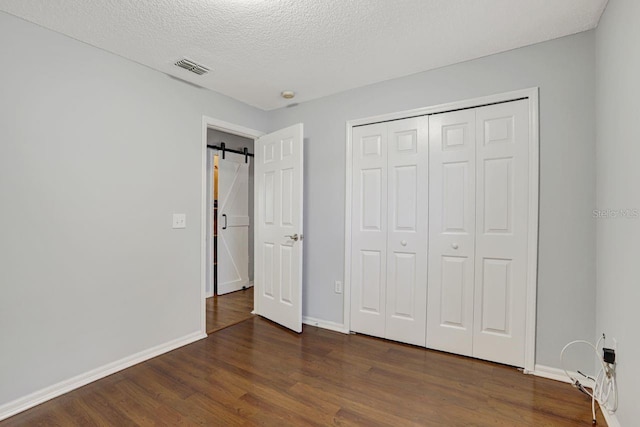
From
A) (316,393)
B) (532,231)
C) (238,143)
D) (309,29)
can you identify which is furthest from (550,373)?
(238,143)

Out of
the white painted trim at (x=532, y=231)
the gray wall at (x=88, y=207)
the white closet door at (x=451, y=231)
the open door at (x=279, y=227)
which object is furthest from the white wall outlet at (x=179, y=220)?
the white painted trim at (x=532, y=231)

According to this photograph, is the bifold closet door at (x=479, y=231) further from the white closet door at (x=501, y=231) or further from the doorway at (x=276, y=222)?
the doorway at (x=276, y=222)

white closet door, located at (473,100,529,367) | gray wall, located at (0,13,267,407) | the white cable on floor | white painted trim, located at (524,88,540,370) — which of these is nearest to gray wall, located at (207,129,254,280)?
gray wall, located at (0,13,267,407)

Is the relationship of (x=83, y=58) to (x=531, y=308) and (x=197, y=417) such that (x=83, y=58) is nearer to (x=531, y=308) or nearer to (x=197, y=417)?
(x=197, y=417)

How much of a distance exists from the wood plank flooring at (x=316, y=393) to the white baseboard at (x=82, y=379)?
0.05 meters

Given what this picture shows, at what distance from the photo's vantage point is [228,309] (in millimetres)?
3771

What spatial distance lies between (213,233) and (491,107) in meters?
3.65

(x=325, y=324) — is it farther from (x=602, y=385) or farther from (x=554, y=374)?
(x=602, y=385)

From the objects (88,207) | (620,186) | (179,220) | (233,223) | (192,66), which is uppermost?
(192,66)

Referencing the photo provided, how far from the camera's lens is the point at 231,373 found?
89.6 inches

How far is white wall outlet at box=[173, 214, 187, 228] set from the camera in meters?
2.73

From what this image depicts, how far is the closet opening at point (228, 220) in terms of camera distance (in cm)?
436

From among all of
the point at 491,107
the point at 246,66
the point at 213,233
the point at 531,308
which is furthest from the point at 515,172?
the point at 213,233

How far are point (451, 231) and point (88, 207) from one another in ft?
8.83
